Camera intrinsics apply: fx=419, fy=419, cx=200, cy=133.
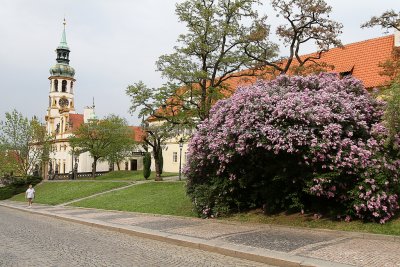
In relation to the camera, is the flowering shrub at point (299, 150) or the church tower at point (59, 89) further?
the church tower at point (59, 89)

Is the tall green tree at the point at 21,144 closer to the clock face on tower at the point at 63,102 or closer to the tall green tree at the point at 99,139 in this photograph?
the tall green tree at the point at 99,139

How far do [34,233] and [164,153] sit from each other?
42.5 metres

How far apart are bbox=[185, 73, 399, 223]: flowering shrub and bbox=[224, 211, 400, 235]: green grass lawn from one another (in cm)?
29

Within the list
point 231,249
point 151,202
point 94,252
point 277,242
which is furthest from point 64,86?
point 231,249

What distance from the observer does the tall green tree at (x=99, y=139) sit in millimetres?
54062

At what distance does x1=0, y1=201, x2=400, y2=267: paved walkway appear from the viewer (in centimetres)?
857

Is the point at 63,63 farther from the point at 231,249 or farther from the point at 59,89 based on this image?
the point at 231,249

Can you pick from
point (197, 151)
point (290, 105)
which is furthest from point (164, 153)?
point (290, 105)

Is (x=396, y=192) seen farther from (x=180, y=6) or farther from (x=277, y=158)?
(x=180, y=6)

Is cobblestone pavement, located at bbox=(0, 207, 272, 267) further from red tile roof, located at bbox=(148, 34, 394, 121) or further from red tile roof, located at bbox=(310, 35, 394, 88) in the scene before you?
red tile roof, located at bbox=(310, 35, 394, 88)

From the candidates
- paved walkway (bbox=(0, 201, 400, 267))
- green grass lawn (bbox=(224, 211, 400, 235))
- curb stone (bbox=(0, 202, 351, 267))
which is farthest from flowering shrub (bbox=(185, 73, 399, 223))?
curb stone (bbox=(0, 202, 351, 267))

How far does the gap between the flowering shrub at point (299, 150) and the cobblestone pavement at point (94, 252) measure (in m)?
4.25

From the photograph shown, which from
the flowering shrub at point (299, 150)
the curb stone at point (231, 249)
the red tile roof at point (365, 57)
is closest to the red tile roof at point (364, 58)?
the red tile roof at point (365, 57)

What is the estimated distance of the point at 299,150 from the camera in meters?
12.8
